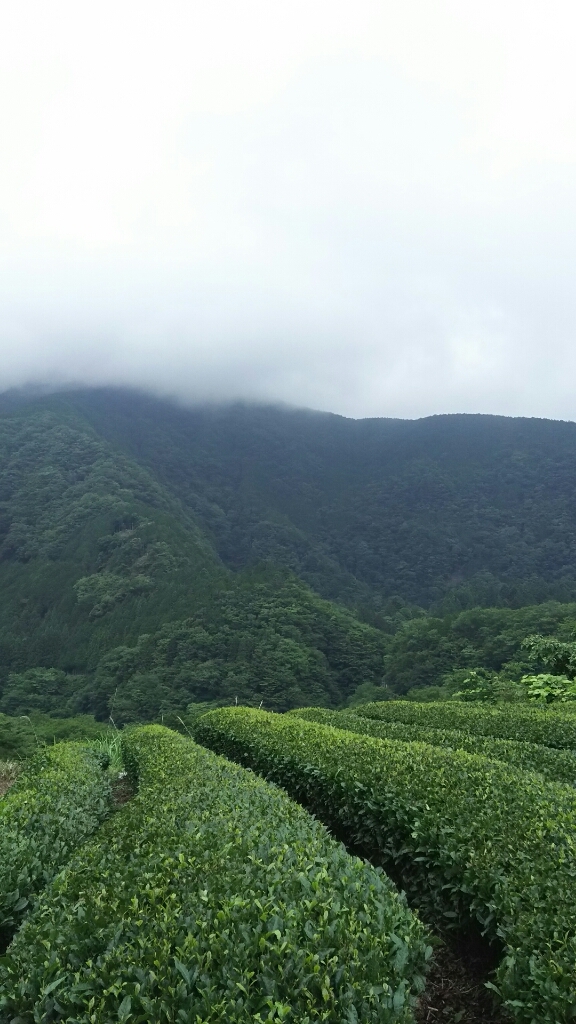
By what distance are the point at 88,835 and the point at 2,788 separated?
5.65 meters

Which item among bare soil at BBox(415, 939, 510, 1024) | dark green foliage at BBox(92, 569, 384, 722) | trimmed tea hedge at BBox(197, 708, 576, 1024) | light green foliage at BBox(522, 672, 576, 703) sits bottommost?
dark green foliage at BBox(92, 569, 384, 722)

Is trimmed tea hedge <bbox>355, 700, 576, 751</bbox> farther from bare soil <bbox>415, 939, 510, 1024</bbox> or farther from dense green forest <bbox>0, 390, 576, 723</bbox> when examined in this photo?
dense green forest <bbox>0, 390, 576, 723</bbox>

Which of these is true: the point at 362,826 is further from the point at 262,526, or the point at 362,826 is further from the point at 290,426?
the point at 290,426

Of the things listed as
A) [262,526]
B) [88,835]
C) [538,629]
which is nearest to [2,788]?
[88,835]

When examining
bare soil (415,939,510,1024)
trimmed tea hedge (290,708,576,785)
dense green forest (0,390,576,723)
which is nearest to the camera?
bare soil (415,939,510,1024)

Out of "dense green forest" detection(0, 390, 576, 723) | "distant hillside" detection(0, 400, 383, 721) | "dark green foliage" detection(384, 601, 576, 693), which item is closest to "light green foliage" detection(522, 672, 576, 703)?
"dense green forest" detection(0, 390, 576, 723)

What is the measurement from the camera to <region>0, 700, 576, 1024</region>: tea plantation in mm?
2682

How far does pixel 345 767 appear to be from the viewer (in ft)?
21.9

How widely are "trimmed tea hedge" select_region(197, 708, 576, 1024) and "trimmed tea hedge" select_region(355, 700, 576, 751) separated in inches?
117

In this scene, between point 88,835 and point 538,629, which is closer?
point 88,835

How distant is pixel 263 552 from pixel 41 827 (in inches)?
4191

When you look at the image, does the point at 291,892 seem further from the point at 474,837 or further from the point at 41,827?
the point at 41,827

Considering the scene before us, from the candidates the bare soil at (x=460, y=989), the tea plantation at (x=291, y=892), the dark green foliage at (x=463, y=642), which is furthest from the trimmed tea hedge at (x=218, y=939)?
the dark green foliage at (x=463, y=642)

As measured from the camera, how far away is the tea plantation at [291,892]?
8.80 feet
